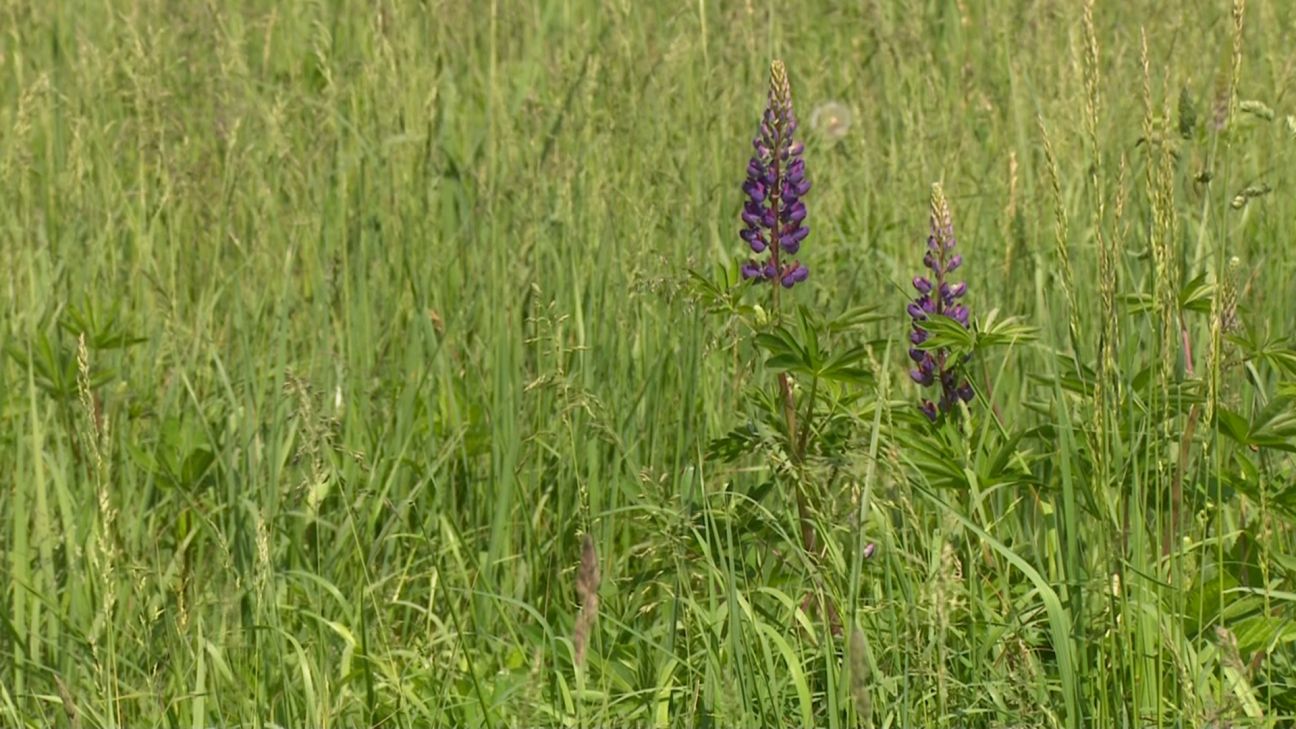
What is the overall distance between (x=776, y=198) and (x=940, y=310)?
0.88 ft

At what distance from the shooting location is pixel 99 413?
2.79 meters

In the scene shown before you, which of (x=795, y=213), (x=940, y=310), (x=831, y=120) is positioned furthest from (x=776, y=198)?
(x=831, y=120)

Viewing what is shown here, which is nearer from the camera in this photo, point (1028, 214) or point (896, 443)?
point (896, 443)

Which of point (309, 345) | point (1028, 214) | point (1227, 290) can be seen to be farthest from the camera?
point (1028, 214)

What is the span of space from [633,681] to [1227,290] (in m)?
0.86

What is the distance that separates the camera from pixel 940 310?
2.10 meters

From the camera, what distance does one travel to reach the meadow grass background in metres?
1.88

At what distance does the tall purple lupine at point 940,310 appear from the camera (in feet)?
6.72

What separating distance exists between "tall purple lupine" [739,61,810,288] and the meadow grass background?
0.38 feet

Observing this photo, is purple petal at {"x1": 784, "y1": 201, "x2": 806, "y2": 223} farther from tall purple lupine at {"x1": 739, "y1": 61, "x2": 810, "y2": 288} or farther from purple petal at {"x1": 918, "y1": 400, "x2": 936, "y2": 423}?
purple petal at {"x1": 918, "y1": 400, "x2": 936, "y2": 423}

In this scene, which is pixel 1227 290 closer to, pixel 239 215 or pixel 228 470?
pixel 228 470

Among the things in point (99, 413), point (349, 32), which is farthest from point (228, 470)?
point (349, 32)

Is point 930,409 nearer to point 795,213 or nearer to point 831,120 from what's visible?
point 795,213

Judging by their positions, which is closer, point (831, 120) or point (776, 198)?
point (776, 198)
